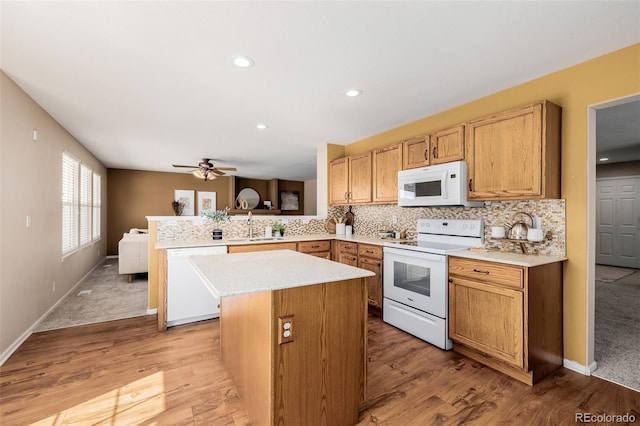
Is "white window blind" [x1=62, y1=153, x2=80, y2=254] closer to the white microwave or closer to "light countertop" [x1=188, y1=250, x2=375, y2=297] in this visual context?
"light countertop" [x1=188, y1=250, x2=375, y2=297]

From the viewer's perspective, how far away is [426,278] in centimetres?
278

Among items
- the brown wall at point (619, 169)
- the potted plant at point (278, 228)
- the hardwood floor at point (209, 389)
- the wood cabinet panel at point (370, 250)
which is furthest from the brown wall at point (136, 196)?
the brown wall at point (619, 169)

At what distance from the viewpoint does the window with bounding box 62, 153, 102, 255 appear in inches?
166

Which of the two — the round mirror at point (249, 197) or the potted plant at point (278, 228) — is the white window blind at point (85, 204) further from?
the round mirror at point (249, 197)

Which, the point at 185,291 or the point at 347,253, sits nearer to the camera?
the point at 185,291

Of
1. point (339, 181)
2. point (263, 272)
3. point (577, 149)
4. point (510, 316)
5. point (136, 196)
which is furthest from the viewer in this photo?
point (136, 196)

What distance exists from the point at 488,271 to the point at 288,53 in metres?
2.30

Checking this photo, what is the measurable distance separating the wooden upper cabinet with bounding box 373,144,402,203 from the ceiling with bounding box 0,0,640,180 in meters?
0.43

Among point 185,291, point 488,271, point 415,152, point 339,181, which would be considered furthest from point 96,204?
point 488,271

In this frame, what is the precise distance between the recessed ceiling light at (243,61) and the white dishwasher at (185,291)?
6.54 ft

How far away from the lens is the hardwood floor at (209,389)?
1.75 m

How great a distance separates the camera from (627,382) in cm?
207

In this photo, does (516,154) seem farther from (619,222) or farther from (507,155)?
(619,222)

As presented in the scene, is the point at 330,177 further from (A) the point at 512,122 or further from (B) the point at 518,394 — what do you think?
(B) the point at 518,394
